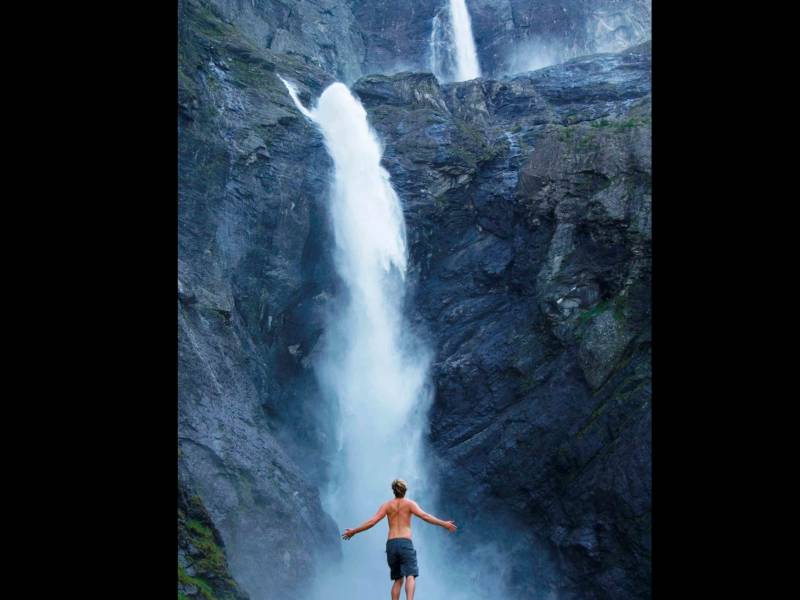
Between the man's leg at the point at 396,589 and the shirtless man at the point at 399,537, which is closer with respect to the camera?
the man's leg at the point at 396,589

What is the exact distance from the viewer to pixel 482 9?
186 ft

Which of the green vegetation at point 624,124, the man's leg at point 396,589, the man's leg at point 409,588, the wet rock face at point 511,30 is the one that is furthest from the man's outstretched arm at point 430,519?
the wet rock face at point 511,30

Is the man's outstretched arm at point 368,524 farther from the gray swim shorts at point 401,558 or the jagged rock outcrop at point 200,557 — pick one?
the jagged rock outcrop at point 200,557

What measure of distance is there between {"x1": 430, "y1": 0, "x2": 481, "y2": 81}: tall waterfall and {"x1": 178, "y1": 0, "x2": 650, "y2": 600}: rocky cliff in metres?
17.3

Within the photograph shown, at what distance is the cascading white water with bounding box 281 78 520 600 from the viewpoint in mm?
28328

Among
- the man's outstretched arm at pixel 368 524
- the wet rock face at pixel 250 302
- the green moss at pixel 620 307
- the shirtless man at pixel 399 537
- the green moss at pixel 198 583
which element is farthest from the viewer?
the green moss at pixel 620 307

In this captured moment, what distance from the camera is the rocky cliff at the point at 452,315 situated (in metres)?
24.0

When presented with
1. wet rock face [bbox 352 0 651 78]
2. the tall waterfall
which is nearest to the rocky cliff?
the tall waterfall

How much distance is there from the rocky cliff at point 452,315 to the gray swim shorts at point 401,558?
10.7m

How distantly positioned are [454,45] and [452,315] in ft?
97.4

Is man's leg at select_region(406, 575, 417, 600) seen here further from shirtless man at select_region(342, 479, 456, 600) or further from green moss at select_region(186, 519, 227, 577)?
green moss at select_region(186, 519, 227, 577)
